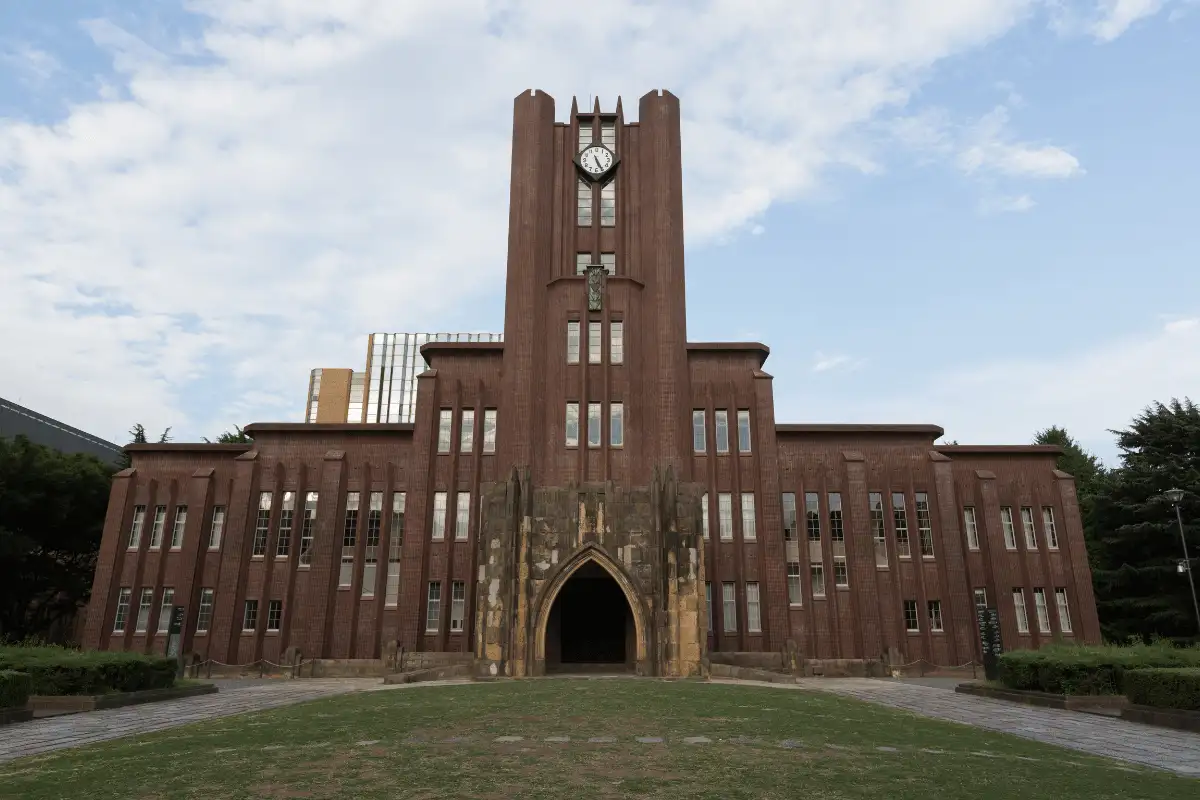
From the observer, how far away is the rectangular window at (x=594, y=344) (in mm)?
35219

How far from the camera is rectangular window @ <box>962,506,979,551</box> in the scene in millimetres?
38906

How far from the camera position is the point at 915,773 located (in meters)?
9.34

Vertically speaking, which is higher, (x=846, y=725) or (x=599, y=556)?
(x=599, y=556)

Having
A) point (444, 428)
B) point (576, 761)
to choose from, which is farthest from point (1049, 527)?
point (576, 761)

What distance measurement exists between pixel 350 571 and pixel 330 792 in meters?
31.1

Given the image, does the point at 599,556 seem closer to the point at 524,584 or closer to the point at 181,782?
the point at 524,584

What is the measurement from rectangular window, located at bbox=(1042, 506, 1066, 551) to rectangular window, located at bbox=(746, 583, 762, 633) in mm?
15851

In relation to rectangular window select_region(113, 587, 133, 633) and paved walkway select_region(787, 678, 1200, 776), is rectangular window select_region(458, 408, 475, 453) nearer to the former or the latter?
rectangular window select_region(113, 587, 133, 633)

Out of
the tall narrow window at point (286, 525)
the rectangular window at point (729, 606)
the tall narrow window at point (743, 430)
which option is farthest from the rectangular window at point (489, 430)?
the rectangular window at point (729, 606)

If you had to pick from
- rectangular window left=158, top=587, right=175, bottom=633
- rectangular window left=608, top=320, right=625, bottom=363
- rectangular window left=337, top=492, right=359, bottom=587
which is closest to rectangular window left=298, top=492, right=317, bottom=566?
rectangular window left=337, top=492, right=359, bottom=587

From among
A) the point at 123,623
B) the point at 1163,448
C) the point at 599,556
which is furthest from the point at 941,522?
the point at 123,623

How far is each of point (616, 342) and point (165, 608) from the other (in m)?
25.5

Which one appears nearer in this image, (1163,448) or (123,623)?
(123,623)

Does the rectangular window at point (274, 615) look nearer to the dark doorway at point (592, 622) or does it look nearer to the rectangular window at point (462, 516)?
the rectangular window at point (462, 516)
